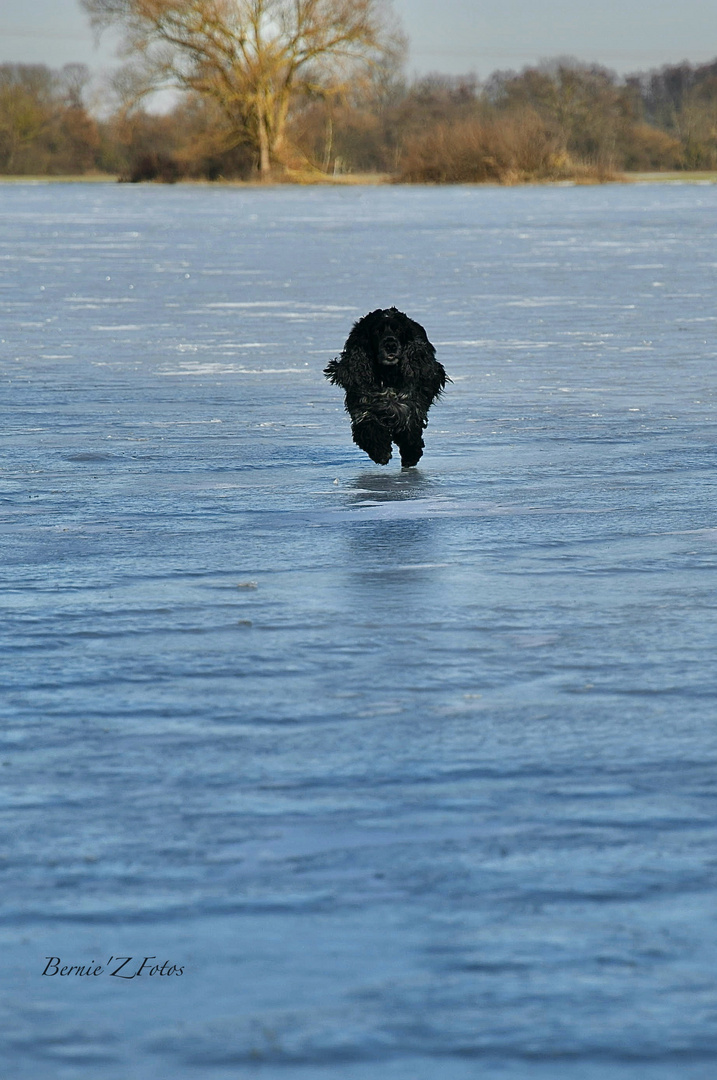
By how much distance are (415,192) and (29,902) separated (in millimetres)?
54534

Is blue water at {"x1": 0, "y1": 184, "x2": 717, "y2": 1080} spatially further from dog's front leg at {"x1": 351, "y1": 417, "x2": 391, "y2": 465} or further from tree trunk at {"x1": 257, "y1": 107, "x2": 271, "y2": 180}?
tree trunk at {"x1": 257, "y1": 107, "x2": 271, "y2": 180}

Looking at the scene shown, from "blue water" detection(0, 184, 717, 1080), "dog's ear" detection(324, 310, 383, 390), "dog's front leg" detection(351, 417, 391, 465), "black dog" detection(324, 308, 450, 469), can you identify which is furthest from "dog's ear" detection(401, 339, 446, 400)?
"blue water" detection(0, 184, 717, 1080)

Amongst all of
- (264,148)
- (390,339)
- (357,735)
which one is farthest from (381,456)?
(264,148)

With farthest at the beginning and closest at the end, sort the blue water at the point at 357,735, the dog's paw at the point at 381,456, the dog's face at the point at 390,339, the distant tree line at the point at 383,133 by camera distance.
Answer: the distant tree line at the point at 383,133 < the dog's paw at the point at 381,456 < the dog's face at the point at 390,339 < the blue water at the point at 357,735

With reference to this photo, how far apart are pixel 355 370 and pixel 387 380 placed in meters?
0.15

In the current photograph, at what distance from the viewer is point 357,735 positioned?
367cm

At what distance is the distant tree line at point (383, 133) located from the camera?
62438 mm

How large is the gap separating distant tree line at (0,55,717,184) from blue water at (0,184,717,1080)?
54.4 m

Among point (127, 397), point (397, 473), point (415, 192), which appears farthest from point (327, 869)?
point (415, 192)

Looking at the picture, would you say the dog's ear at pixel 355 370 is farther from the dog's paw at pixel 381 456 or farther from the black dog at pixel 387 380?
the dog's paw at pixel 381 456

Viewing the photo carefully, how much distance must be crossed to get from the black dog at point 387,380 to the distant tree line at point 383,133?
55.4 metres

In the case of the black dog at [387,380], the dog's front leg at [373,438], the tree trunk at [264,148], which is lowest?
the dog's front leg at [373,438]

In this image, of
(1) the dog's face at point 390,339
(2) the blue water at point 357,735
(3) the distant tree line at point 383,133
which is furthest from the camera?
(3) the distant tree line at point 383,133

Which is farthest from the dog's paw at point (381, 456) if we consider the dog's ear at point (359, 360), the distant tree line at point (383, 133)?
the distant tree line at point (383, 133)
